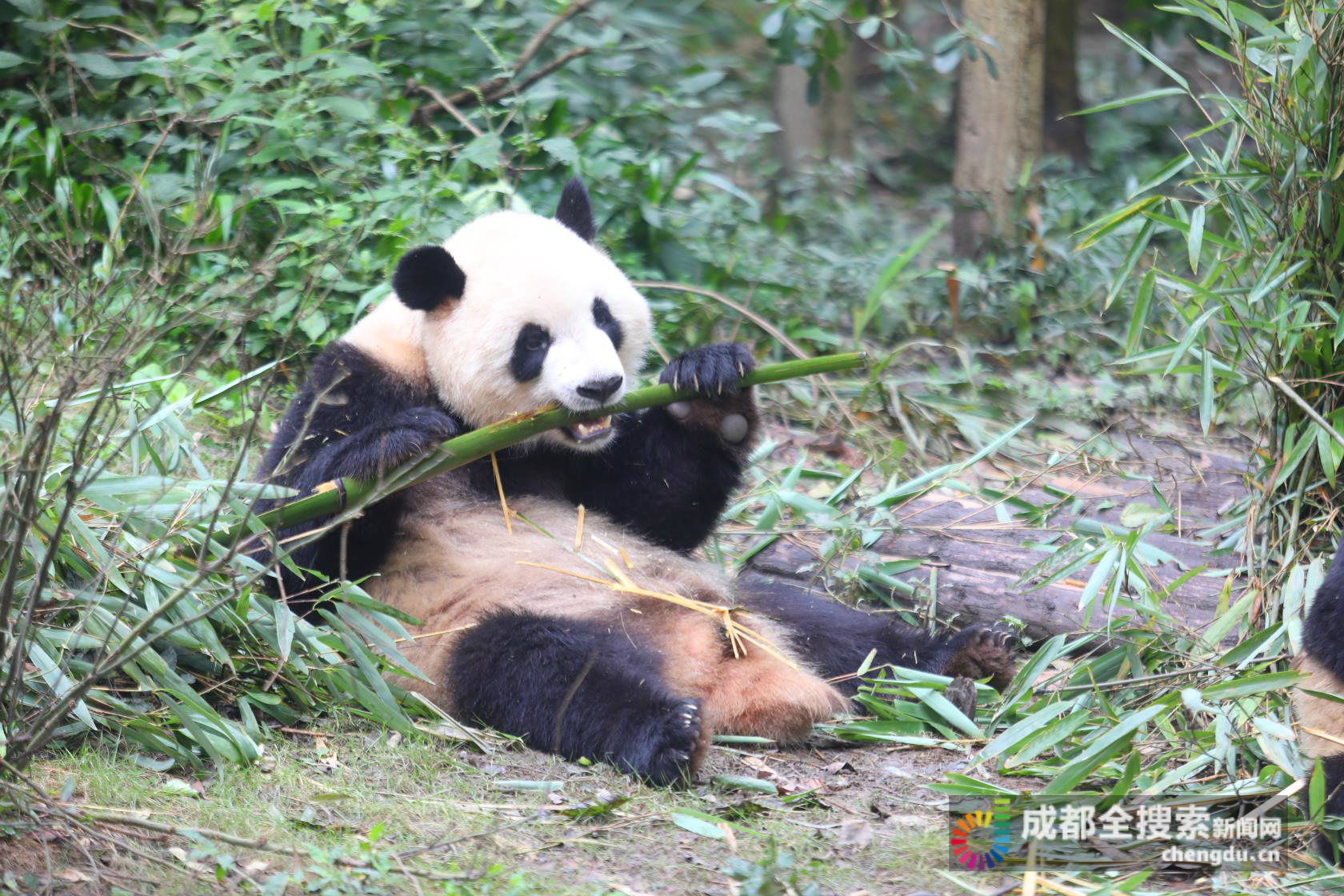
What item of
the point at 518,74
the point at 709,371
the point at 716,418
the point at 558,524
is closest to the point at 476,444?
the point at 558,524

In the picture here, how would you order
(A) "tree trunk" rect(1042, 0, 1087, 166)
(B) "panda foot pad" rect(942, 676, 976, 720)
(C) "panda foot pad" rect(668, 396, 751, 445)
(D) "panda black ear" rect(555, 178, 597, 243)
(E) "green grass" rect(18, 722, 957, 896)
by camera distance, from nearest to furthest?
(E) "green grass" rect(18, 722, 957, 896), (B) "panda foot pad" rect(942, 676, 976, 720), (C) "panda foot pad" rect(668, 396, 751, 445), (D) "panda black ear" rect(555, 178, 597, 243), (A) "tree trunk" rect(1042, 0, 1087, 166)

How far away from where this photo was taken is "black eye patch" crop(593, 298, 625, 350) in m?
4.04

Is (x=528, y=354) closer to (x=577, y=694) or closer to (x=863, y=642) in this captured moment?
(x=577, y=694)

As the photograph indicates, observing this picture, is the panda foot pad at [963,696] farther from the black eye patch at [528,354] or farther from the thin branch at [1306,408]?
the black eye patch at [528,354]

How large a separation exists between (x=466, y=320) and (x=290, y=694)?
45.7 inches

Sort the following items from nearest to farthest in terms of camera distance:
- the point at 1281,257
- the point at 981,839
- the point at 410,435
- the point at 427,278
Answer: the point at 981,839
the point at 410,435
the point at 1281,257
the point at 427,278

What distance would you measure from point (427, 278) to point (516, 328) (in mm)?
294

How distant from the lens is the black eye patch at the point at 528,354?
3.90 m

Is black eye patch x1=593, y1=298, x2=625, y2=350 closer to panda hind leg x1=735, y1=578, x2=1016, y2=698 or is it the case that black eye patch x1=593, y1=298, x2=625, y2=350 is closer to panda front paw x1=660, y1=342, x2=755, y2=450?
panda front paw x1=660, y1=342, x2=755, y2=450

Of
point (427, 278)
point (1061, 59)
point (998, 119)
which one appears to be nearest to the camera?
point (427, 278)

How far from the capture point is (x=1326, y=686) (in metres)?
2.99

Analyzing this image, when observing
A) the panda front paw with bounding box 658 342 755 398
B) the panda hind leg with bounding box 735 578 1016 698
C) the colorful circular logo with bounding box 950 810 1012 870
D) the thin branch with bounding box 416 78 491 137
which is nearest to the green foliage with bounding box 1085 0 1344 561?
the panda hind leg with bounding box 735 578 1016 698

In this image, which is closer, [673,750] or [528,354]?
[673,750]

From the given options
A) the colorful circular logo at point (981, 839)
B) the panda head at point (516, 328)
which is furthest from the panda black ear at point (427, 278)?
the colorful circular logo at point (981, 839)
